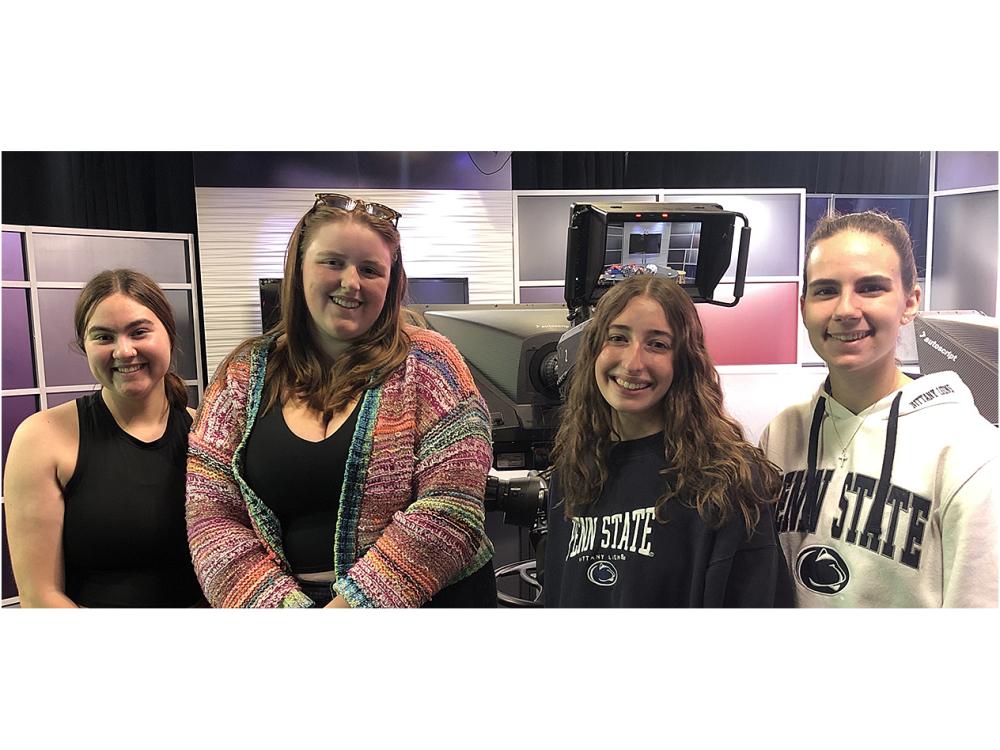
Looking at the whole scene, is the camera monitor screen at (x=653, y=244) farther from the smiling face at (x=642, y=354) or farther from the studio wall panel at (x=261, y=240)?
the studio wall panel at (x=261, y=240)

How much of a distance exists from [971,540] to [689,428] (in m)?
0.69

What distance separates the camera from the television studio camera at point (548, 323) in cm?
189

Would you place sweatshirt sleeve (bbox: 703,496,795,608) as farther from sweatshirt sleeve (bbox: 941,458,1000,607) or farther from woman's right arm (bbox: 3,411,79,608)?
woman's right arm (bbox: 3,411,79,608)

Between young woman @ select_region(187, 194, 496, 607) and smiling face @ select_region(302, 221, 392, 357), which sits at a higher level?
smiling face @ select_region(302, 221, 392, 357)

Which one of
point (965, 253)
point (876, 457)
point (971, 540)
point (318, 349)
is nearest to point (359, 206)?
point (318, 349)

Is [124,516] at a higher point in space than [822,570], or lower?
higher

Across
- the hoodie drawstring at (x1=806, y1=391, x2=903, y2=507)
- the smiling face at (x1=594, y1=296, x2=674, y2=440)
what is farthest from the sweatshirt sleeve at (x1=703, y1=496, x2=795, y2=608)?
the smiling face at (x1=594, y1=296, x2=674, y2=440)

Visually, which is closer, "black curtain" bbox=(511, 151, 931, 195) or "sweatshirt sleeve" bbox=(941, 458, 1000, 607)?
"sweatshirt sleeve" bbox=(941, 458, 1000, 607)

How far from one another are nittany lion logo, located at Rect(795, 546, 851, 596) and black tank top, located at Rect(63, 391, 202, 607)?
1459 millimetres

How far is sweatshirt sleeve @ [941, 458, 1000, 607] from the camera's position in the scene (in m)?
1.78

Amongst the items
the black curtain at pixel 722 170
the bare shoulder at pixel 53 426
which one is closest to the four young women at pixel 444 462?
the bare shoulder at pixel 53 426

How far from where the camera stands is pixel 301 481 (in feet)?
5.87

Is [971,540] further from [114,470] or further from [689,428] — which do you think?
[114,470]
